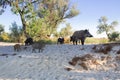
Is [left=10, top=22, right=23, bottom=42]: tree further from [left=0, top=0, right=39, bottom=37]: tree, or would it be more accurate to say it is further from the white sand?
the white sand

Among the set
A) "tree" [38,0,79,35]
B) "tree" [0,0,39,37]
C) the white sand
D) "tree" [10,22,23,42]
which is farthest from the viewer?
"tree" [38,0,79,35]

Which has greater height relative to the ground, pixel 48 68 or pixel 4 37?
pixel 4 37

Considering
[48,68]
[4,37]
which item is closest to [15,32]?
[4,37]

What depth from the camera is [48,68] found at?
61.8 feet

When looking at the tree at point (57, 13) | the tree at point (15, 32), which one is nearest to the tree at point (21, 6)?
Answer: the tree at point (15, 32)

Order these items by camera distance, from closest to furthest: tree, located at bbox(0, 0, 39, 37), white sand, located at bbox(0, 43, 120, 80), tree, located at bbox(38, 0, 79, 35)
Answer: white sand, located at bbox(0, 43, 120, 80)
tree, located at bbox(0, 0, 39, 37)
tree, located at bbox(38, 0, 79, 35)

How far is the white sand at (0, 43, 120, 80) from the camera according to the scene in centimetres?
1744

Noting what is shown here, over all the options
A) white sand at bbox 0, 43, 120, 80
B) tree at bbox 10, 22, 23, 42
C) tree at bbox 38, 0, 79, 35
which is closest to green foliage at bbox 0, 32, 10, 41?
tree at bbox 10, 22, 23, 42

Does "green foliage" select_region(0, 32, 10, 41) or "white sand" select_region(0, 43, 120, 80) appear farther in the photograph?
"green foliage" select_region(0, 32, 10, 41)

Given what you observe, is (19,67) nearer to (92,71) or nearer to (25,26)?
(92,71)

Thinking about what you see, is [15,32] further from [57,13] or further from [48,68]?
[48,68]

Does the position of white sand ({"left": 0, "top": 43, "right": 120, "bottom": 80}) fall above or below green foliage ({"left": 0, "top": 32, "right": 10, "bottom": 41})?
below

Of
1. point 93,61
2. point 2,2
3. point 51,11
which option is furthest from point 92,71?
point 51,11

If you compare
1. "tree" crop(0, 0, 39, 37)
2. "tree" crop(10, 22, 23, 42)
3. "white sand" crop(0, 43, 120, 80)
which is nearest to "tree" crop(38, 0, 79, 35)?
"tree" crop(10, 22, 23, 42)
